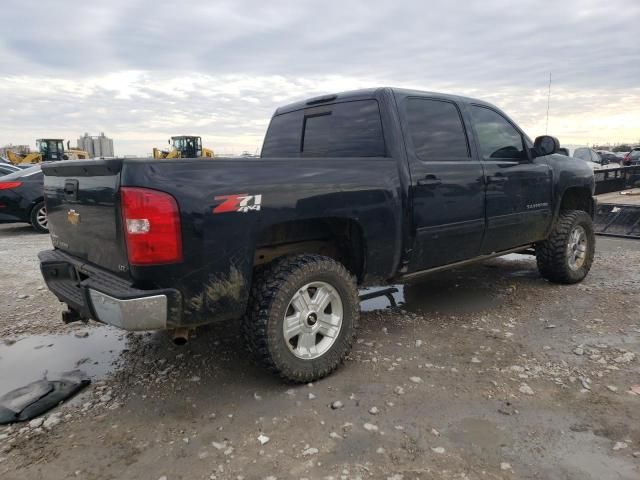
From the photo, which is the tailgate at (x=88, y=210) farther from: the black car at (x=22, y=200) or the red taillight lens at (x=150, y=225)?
the black car at (x=22, y=200)

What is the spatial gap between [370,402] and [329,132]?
2.23 m

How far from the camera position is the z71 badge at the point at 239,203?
2.73 metres

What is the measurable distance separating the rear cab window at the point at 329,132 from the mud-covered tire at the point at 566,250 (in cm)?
268

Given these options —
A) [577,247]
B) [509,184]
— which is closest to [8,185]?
[509,184]

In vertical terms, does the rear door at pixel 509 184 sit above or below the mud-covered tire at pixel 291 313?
above

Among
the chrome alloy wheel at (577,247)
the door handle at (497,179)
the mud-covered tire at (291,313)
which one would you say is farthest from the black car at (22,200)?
the chrome alloy wheel at (577,247)

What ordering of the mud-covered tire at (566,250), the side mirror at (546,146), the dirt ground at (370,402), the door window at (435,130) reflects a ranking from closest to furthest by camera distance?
the dirt ground at (370,402)
the door window at (435,130)
the side mirror at (546,146)
the mud-covered tire at (566,250)

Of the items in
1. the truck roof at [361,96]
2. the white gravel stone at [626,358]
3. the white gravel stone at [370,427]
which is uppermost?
the truck roof at [361,96]

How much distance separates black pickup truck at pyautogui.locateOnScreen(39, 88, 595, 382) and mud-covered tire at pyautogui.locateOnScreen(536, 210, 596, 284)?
1.58 ft

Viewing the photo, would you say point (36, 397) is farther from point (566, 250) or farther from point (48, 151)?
point (48, 151)

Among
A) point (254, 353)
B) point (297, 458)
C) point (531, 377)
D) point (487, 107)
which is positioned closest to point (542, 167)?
point (487, 107)

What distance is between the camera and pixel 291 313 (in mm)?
3213

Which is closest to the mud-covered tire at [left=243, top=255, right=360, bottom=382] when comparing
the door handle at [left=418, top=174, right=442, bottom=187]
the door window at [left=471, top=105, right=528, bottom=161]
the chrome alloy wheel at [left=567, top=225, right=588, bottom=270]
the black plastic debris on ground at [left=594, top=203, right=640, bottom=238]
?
the door handle at [left=418, top=174, right=442, bottom=187]

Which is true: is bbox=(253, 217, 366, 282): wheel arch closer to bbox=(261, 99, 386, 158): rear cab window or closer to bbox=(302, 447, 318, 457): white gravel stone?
bbox=(261, 99, 386, 158): rear cab window
